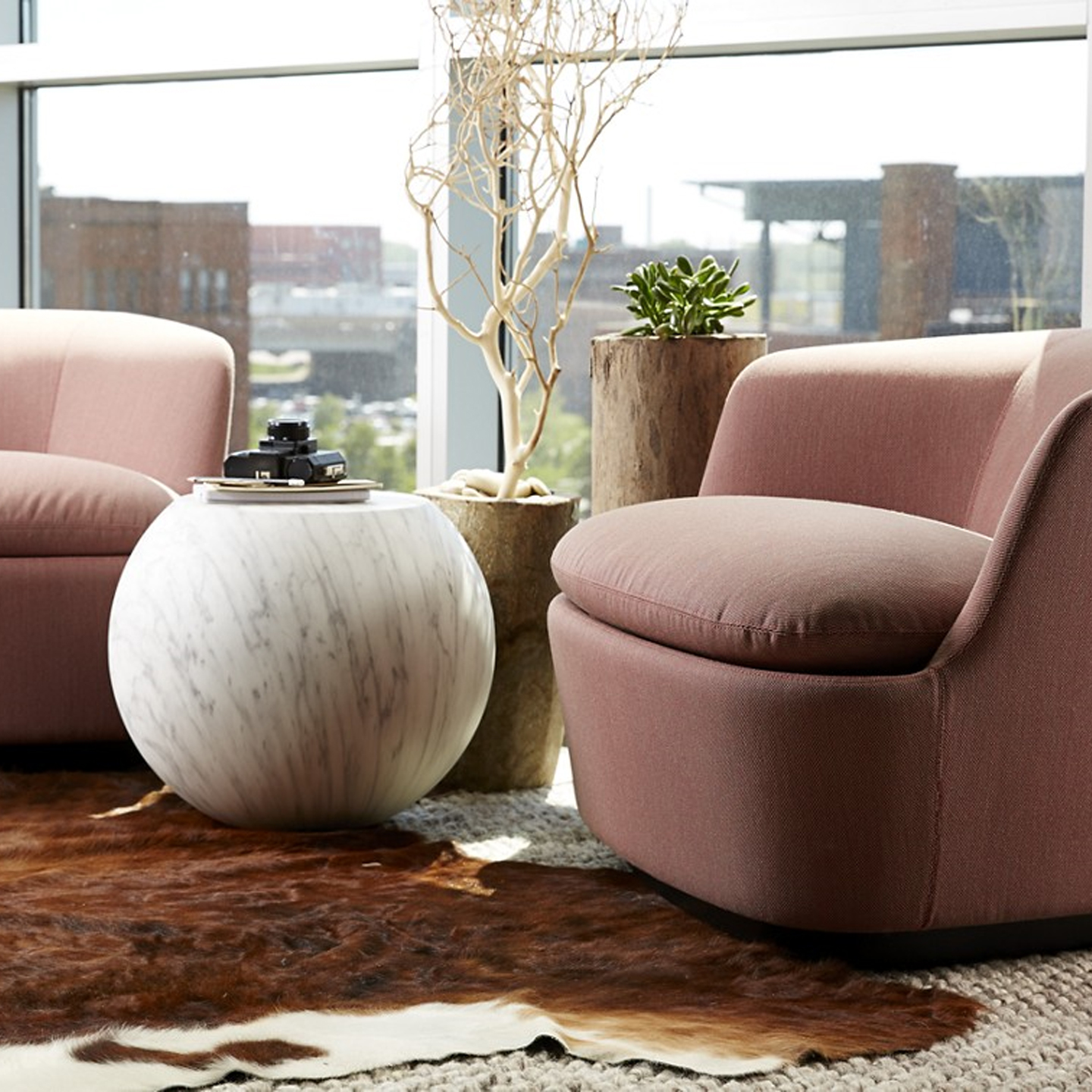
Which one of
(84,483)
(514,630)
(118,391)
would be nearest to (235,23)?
(118,391)

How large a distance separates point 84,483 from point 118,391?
1.41ft

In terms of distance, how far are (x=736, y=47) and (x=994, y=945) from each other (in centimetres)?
222

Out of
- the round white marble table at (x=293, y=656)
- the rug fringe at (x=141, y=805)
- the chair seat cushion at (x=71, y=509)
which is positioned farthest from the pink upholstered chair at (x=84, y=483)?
the round white marble table at (x=293, y=656)

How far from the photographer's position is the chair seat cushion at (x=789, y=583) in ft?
6.17

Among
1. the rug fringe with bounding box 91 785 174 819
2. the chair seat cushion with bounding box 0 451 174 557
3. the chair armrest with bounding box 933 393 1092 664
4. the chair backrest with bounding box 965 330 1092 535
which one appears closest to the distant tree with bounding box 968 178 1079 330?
the chair backrest with bounding box 965 330 1092 535

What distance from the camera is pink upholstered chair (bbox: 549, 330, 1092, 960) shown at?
188 cm

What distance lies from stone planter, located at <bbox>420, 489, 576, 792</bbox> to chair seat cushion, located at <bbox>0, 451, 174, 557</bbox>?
20.4 inches

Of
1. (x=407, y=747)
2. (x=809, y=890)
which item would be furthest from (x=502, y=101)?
(x=809, y=890)

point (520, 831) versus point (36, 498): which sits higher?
point (36, 498)

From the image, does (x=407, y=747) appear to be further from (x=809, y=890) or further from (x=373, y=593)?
(x=809, y=890)

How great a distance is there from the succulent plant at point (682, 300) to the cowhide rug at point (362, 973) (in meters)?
1.01

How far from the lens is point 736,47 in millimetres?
3633

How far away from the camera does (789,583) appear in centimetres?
191

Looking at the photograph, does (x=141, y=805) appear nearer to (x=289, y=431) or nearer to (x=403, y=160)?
(x=289, y=431)
